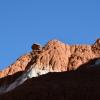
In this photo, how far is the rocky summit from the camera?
131 ft

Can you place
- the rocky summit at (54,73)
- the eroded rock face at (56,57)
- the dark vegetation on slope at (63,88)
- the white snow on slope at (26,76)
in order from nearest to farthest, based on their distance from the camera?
1. the dark vegetation on slope at (63,88)
2. the rocky summit at (54,73)
3. the white snow on slope at (26,76)
4. the eroded rock face at (56,57)

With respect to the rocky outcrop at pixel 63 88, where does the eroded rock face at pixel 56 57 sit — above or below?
above

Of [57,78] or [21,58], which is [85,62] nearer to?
[21,58]

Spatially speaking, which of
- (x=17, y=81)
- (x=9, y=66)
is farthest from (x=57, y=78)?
(x=9, y=66)

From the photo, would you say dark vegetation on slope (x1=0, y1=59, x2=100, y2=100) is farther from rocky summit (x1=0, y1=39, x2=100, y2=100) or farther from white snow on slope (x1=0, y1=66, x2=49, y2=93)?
white snow on slope (x1=0, y1=66, x2=49, y2=93)

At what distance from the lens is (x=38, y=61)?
224 feet

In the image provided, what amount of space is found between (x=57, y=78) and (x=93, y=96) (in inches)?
361

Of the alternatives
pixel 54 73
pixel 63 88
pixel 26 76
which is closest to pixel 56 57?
pixel 26 76

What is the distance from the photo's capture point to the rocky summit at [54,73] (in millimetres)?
39844

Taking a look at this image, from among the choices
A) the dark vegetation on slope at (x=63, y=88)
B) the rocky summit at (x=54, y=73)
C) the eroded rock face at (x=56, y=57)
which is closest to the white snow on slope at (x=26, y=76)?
the rocky summit at (x=54, y=73)

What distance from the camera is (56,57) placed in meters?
69.8

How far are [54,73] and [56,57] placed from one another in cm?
2047

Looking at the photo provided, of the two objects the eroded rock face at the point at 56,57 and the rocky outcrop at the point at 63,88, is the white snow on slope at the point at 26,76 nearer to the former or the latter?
the eroded rock face at the point at 56,57

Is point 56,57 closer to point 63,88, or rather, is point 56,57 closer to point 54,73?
point 54,73
